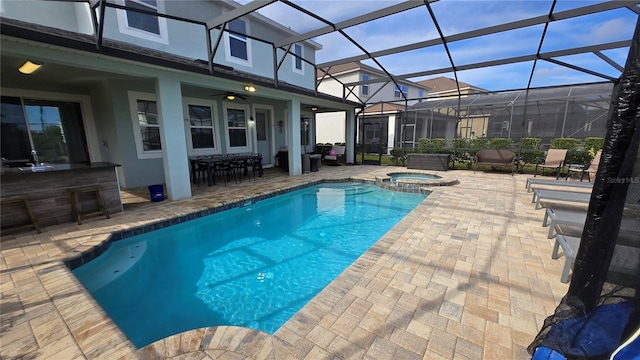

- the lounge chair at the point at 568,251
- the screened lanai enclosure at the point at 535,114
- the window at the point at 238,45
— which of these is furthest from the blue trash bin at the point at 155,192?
the screened lanai enclosure at the point at 535,114

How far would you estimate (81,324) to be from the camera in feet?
6.70

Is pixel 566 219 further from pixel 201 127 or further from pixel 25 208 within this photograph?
pixel 201 127

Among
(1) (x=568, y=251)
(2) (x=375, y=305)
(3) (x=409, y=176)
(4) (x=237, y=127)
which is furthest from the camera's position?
(3) (x=409, y=176)

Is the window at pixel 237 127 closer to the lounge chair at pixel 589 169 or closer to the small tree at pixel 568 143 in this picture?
the lounge chair at pixel 589 169

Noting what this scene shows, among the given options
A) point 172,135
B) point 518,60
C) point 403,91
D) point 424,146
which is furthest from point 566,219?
point 403,91

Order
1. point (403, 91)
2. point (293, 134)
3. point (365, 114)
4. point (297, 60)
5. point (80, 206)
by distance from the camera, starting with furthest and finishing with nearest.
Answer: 1. point (403, 91)
2. point (365, 114)
3. point (297, 60)
4. point (293, 134)
5. point (80, 206)

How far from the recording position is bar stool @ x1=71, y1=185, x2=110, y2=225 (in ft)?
14.1

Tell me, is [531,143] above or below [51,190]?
above

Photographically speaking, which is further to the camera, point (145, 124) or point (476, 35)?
point (145, 124)

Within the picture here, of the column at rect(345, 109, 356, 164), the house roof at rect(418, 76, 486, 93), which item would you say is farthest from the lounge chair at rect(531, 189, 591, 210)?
the house roof at rect(418, 76, 486, 93)

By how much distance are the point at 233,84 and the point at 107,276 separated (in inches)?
194

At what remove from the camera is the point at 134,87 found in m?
6.61

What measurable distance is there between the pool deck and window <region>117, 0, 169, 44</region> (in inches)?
206

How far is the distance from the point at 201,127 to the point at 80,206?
4360 mm
